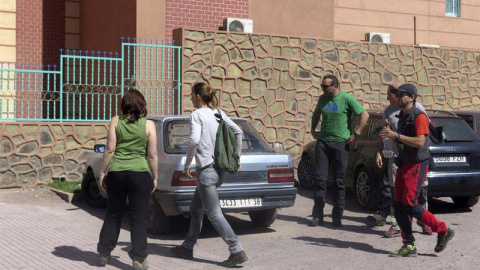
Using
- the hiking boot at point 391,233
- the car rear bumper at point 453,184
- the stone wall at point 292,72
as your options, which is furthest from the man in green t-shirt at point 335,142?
the stone wall at point 292,72

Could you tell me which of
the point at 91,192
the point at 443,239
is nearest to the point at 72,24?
the point at 91,192

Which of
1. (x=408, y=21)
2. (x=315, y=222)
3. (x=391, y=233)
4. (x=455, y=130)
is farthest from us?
(x=408, y=21)

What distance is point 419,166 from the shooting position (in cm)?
847

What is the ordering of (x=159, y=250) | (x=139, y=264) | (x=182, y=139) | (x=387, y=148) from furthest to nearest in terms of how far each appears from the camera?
(x=182, y=139)
(x=387, y=148)
(x=159, y=250)
(x=139, y=264)

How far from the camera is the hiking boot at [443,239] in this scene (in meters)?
8.49

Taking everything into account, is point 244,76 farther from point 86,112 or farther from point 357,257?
point 357,257

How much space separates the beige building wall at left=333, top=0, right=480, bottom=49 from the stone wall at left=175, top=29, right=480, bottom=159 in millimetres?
1982

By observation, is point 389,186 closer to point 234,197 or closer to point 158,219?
point 234,197

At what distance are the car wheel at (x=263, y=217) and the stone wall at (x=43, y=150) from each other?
4.55 m

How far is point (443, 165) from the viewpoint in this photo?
11555 mm

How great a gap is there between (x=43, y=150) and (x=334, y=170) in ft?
20.4

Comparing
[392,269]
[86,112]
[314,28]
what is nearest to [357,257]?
[392,269]

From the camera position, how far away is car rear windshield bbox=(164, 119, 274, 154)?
995 centimetres

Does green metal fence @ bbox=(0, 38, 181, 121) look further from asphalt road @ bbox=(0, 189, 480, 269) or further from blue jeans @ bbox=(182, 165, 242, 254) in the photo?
blue jeans @ bbox=(182, 165, 242, 254)
